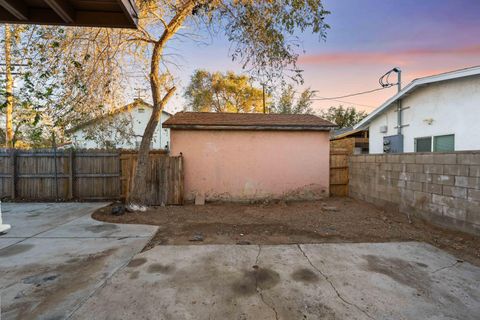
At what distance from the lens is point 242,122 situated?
285 inches

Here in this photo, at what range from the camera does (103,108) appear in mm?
6367

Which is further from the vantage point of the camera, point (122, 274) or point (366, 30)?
point (366, 30)

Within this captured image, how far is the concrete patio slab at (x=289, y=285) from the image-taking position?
6.66 feet

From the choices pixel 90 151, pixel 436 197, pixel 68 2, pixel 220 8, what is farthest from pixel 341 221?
pixel 90 151

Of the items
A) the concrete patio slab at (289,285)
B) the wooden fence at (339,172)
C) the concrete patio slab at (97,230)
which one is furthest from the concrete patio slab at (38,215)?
the wooden fence at (339,172)

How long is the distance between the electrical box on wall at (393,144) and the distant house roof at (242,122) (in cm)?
315

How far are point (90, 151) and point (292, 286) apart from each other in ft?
25.9

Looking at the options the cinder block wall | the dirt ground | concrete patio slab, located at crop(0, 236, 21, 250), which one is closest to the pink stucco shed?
the dirt ground

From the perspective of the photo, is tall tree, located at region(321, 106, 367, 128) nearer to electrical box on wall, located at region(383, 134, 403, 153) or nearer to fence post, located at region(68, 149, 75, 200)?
electrical box on wall, located at region(383, 134, 403, 153)

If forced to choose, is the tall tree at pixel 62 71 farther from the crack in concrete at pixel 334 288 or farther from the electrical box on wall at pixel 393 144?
the electrical box on wall at pixel 393 144

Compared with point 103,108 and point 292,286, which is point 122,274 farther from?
point 103,108

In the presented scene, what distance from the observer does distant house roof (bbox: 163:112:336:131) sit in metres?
6.88

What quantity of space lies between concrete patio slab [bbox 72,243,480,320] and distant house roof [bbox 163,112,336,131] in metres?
4.32

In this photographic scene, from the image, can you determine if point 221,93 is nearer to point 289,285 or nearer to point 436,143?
point 436,143
